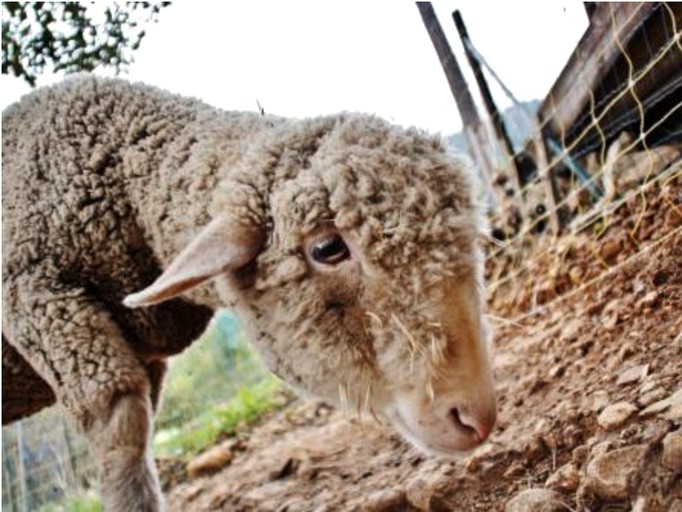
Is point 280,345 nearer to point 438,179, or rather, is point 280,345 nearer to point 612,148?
point 438,179

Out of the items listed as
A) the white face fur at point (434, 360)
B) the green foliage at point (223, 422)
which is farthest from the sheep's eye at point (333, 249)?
the green foliage at point (223, 422)

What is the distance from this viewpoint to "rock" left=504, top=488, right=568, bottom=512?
6.14 ft

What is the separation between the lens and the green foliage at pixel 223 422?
230 inches

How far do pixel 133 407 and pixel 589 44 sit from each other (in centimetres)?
311

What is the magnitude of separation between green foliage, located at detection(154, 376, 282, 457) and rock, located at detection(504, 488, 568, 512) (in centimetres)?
400

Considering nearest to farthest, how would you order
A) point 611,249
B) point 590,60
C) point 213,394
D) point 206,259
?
point 206,259 → point 611,249 → point 590,60 → point 213,394

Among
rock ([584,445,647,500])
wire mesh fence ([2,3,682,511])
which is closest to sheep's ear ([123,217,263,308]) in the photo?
wire mesh fence ([2,3,682,511])

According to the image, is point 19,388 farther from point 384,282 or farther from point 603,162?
point 603,162

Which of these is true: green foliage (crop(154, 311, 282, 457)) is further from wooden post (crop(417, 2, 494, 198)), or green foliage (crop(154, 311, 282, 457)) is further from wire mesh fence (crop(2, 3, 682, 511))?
wooden post (crop(417, 2, 494, 198))

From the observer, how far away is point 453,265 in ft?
6.37

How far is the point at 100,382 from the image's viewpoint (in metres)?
2.39

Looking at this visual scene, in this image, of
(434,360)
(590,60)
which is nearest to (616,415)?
(434,360)

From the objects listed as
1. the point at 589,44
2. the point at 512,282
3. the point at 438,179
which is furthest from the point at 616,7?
the point at 438,179

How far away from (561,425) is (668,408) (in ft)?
1.52
